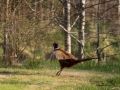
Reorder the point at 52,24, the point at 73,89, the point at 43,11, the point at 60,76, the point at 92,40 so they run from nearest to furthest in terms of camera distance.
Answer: the point at 73,89 < the point at 60,76 < the point at 43,11 < the point at 52,24 < the point at 92,40

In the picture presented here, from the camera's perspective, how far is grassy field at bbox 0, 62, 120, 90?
690 cm

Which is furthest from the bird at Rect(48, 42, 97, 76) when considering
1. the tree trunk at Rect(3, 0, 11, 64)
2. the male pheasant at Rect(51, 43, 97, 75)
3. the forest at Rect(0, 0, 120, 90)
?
the tree trunk at Rect(3, 0, 11, 64)

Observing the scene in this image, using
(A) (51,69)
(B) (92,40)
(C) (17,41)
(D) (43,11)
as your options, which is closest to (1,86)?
(A) (51,69)

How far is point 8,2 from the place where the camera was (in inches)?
425

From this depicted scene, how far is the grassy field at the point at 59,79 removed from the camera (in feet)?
22.6

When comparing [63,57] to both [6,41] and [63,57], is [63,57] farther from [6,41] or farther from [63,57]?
[6,41]

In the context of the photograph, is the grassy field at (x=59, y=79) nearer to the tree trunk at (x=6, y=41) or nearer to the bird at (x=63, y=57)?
the bird at (x=63, y=57)

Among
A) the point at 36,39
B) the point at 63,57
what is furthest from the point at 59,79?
the point at 36,39

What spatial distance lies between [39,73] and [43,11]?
3.21m

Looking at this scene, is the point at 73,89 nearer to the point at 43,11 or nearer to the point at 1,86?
the point at 1,86

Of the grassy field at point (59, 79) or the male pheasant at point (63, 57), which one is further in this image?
the male pheasant at point (63, 57)

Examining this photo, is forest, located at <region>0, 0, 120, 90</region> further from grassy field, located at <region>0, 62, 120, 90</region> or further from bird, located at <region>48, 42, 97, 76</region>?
bird, located at <region>48, 42, 97, 76</region>

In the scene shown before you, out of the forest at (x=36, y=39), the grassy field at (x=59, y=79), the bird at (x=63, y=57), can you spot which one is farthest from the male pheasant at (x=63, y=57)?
the grassy field at (x=59, y=79)

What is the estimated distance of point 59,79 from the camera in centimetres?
785
